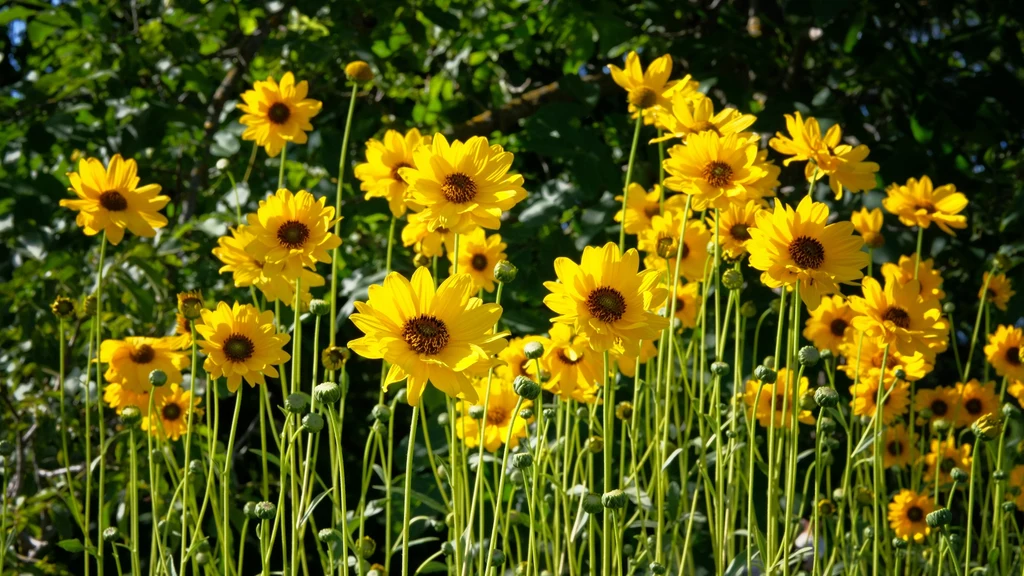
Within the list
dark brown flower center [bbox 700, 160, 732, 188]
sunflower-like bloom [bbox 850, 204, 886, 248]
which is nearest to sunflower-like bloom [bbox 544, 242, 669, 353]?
dark brown flower center [bbox 700, 160, 732, 188]

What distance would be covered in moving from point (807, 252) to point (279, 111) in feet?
2.61

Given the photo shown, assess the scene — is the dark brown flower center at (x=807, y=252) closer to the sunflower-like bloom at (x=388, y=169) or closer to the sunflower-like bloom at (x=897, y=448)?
the sunflower-like bloom at (x=388, y=169)

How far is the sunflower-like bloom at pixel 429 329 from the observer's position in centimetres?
93

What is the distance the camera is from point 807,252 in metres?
1.03

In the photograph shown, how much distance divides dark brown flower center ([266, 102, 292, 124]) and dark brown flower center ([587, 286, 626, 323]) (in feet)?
2.22

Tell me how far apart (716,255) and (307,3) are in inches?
52.6

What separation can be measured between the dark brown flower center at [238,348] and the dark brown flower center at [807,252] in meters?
0.59

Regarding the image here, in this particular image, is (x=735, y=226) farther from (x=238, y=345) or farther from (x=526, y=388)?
(x=238, y=345)

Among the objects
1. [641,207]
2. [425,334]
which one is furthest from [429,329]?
[641,207]

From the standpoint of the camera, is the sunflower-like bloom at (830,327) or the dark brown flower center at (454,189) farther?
the sunflower-like bloom at (830,327)

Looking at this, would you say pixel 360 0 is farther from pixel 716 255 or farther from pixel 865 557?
pixel 865 557

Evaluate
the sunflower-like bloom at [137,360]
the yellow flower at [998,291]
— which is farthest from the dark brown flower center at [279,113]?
the yellow flower at [998,291]

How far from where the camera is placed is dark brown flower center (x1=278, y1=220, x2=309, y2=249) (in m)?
1.14

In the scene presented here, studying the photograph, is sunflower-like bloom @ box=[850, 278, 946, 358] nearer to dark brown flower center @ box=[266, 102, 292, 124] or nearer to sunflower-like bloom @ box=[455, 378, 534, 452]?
sunflower-like bloom @ box=[455, 378, 534, 452]
